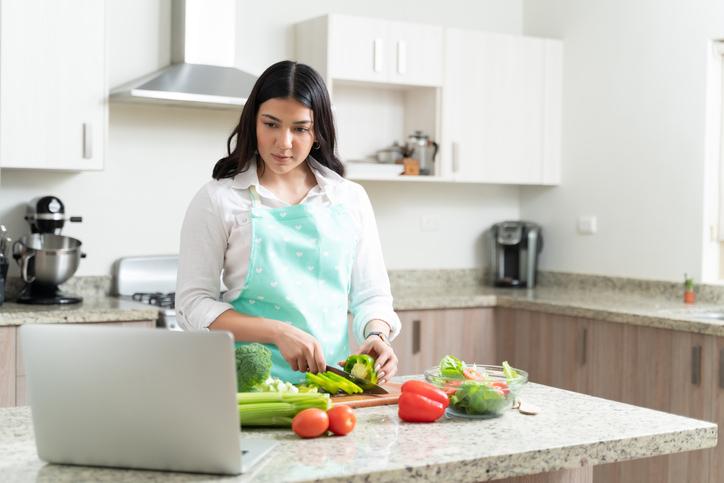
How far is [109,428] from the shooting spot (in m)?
1.36

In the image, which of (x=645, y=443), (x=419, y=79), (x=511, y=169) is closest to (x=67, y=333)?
(x=645, y=443)

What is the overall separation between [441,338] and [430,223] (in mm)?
790

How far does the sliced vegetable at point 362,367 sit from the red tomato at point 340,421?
1.06 feet

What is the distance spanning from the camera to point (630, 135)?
169 inches

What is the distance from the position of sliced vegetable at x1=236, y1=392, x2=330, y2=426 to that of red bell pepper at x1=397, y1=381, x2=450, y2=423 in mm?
157

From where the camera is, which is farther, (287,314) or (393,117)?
(393,117)

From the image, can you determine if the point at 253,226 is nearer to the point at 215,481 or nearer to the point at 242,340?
the point at 242,340

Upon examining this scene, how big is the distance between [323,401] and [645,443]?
0.56 m

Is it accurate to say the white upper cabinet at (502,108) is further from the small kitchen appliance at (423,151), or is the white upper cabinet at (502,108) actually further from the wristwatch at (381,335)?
the wristwatch at (381,335)

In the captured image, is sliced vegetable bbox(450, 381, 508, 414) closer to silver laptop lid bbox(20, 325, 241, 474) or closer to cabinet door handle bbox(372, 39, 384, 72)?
silver laptop lid bbox(20, 325, 241, 474)

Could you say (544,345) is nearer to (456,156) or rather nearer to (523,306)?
(523,306)

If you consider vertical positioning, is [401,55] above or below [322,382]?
above

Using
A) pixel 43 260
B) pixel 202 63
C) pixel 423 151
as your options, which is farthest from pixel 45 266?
pixel 423 151

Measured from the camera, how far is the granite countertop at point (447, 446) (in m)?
1.36
